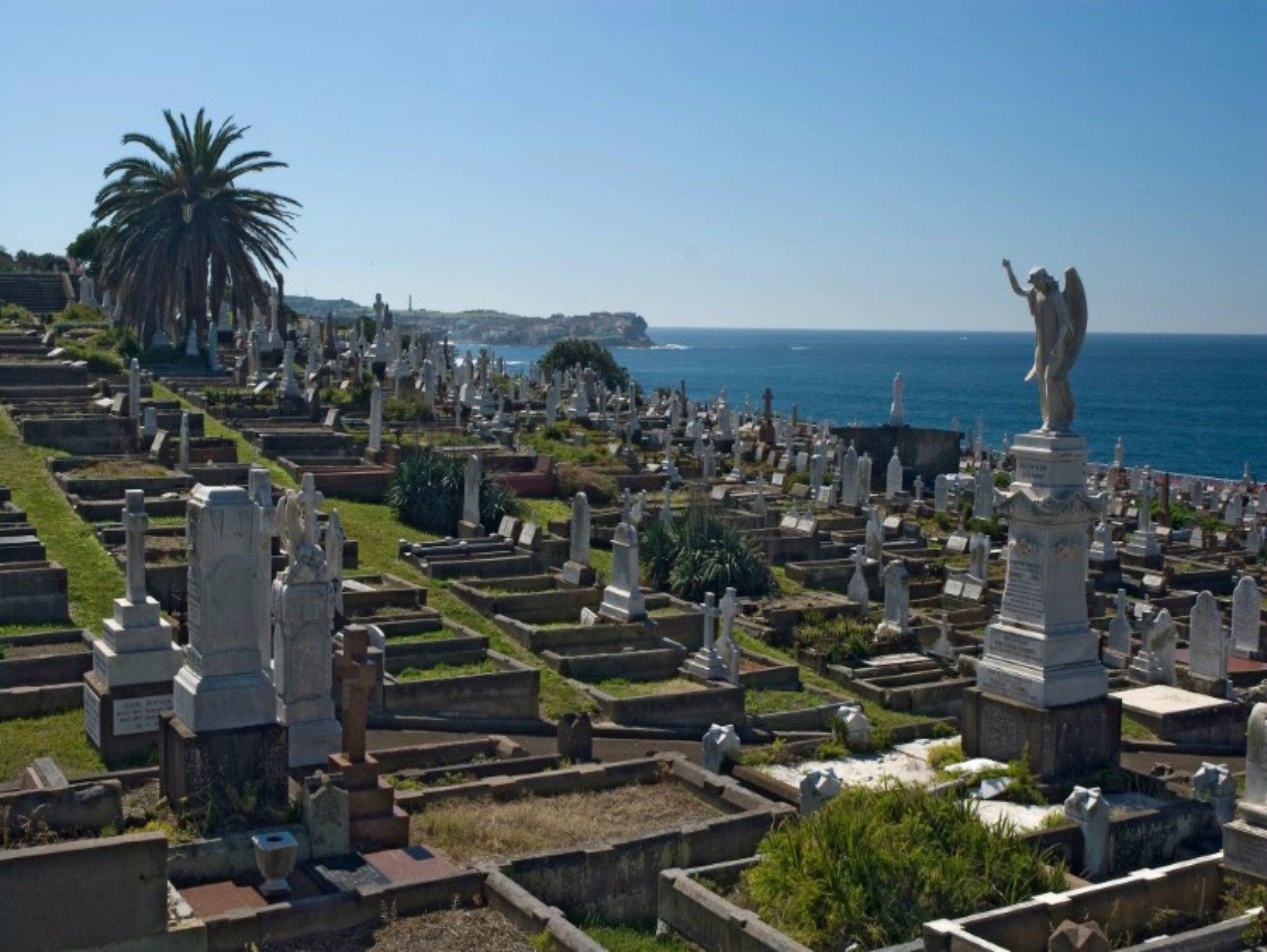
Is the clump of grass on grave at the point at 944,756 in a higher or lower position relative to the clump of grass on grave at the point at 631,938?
higher

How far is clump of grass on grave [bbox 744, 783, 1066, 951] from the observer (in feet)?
31.1

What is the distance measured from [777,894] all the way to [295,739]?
509cm

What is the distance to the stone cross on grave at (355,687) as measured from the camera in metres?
10.8

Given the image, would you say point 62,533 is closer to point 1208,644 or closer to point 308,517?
point 308,517

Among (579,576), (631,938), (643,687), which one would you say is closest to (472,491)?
(579,576)

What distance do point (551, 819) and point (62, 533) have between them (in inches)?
504

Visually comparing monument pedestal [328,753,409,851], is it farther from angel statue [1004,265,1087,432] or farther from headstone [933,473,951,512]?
headstone [933,473,951,512]

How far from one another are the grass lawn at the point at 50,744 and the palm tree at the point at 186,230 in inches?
1067

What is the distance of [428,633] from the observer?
61.4ft

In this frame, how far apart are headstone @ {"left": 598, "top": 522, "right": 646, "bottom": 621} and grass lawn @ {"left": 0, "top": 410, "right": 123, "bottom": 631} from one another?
273 inches

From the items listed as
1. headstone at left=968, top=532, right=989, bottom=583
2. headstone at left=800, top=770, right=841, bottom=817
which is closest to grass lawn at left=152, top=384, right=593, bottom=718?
headstone at left=800, top=770, right=841, bottom=817

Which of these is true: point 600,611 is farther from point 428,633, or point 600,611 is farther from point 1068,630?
point 1068,630

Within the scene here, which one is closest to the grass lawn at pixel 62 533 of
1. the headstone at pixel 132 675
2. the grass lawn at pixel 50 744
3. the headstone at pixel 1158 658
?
the grass lawn at pixel 50 744

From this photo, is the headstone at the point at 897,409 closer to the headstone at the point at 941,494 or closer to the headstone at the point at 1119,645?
the headstone at the point at 941,494
